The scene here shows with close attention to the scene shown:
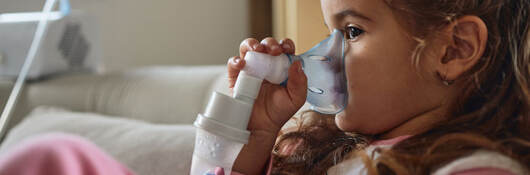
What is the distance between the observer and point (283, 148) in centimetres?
81

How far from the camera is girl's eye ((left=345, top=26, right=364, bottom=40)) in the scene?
65cm

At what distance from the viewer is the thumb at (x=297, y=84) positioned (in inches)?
25.5

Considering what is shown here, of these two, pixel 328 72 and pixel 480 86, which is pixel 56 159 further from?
pixel 480 86

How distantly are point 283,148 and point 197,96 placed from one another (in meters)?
0.60

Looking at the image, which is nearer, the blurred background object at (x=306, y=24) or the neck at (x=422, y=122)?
the neck at (x=422, y=122)

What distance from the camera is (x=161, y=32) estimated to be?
2.07 meters

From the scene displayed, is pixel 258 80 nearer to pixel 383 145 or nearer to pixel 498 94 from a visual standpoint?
pixel 383 145

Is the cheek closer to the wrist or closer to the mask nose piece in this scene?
the mask nose piece

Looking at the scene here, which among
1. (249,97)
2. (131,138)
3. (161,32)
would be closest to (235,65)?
(249,97)

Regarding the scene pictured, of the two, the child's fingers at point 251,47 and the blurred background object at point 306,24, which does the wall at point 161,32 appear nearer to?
the blurred background object at point 306,24

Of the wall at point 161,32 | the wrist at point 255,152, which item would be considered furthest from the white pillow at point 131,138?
the wall at point 161,32

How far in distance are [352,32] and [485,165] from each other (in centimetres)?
23

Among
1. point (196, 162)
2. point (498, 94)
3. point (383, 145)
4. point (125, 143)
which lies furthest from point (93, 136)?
point (498, 94)

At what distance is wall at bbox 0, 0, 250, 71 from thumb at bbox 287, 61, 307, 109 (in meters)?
1.32
